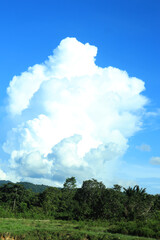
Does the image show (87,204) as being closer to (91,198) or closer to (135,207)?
(91,198)

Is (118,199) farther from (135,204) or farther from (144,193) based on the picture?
(144,193)

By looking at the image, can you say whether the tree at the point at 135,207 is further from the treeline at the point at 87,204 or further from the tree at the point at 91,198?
the tree at the point at 91,198

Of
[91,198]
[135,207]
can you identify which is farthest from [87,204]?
[135,207]

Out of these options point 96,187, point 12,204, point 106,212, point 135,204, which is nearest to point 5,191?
point 12,204

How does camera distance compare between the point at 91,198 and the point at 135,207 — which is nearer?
the point at 135,207

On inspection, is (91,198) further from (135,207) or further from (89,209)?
(135,207)

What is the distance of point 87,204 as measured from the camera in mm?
53000

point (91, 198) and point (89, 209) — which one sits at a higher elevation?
point (91, 198)

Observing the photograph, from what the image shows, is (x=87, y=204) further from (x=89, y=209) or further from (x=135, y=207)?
(x=135, y=207)

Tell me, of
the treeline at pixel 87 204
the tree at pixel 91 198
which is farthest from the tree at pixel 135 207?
the tree at pixel 91 198

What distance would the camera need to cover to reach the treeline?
48750 millimetres

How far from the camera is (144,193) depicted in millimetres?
58969

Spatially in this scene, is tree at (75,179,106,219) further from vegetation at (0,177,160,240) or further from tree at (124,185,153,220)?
tree at (124,185,153,220)

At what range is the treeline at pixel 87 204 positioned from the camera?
1919 inches
